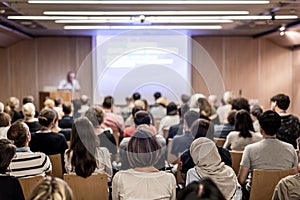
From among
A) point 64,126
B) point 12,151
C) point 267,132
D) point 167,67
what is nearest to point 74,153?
point 12,151

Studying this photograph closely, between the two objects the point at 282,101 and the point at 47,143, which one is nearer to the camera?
the point at 47,143

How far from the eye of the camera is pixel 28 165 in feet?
12.5

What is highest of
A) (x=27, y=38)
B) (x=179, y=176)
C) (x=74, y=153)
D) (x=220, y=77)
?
(x=27, y=38)

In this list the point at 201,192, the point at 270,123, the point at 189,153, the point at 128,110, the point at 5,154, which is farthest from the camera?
the point at 128,110

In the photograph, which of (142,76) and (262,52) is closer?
(142,76)

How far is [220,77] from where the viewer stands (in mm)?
13516

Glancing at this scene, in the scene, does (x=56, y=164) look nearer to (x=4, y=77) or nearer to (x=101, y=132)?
(x=101, y=132)

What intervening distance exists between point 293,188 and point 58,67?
10.8 metres

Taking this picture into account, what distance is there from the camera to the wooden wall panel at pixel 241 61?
43.8 ft

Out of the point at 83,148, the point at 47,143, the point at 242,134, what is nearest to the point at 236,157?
the point at 242,134

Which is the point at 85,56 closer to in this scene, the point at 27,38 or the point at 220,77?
the point at 27,38

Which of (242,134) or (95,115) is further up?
(95,115)

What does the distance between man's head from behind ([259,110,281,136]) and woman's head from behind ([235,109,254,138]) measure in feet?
2.16

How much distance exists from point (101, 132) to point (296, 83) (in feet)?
28.9
